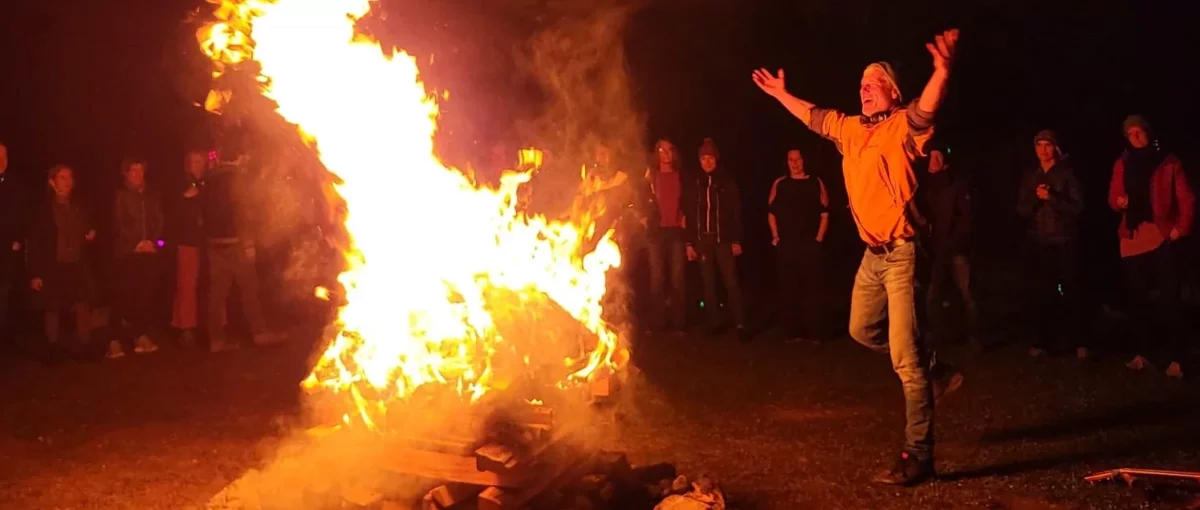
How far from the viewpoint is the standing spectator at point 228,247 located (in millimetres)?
9859

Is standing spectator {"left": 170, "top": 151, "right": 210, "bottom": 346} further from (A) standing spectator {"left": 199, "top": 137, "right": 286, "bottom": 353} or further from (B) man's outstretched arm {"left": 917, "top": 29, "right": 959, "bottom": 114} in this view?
(B) man's outstretched arm {"left": 917, "top": 29, "right": 959, "bottom": 114}

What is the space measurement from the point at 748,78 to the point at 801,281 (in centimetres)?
702

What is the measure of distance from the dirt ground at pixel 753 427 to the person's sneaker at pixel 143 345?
1.32 ft

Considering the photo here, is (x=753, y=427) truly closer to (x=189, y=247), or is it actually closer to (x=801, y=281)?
(x=801, y=281)

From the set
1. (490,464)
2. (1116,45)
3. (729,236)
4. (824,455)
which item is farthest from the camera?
(1116,45)

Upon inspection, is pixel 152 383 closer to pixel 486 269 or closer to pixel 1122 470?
pixel 486 269

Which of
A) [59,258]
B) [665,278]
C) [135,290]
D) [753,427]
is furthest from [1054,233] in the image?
[59,258]

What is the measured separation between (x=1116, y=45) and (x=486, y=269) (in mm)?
13782

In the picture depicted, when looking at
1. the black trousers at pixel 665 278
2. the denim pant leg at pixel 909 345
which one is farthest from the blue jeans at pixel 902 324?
the black trousers at pixel 665 278

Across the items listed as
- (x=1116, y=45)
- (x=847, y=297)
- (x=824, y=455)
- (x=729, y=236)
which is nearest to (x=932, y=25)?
(x=1116, y=45)

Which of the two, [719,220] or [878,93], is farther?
[719,220]

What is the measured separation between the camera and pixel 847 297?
12.8 m

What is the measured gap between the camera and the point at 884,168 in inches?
211

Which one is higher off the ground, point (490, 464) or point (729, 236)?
point (729, 236)
